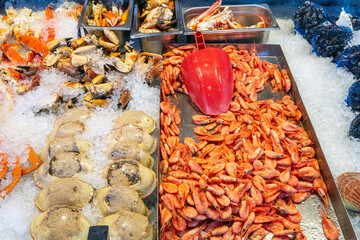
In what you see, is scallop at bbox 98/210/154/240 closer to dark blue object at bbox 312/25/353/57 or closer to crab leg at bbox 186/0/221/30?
crab leg at bbox 186/0/221/30

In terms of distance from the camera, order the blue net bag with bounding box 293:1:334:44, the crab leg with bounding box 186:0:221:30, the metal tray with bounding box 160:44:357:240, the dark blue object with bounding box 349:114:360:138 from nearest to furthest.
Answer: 1. the metal tray with bounding box 160:44:357:240
2. the dark blue object with bounding box 349:114:360:138
3. the blue net bag with bounding box 293:1:334:44
4. the crab leg with bounding box 186:0:221:30

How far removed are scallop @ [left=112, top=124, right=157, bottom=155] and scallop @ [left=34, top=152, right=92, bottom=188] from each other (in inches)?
10.9

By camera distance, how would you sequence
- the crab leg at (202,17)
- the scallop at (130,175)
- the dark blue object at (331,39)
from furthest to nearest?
the crab leg at (202,17), the dark blue object at (331,39), the scallop at (130,175)

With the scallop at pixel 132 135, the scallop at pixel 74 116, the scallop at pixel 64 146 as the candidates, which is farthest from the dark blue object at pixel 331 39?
the scallop at pixel 64 146

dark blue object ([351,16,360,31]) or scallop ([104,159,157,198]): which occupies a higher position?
dark blue object ([351,16,360,31])

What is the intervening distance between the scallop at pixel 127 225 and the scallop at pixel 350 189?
4.46ft

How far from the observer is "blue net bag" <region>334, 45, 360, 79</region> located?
2.36 meters

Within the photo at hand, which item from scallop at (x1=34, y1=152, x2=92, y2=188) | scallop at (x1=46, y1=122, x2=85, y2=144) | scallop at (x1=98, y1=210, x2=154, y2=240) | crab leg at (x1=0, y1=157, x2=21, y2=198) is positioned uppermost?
Result: scallop at (x1=46, y1=122, x2=85, y2=144)

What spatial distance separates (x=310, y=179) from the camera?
182 centimetres

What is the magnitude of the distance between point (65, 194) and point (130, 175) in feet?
1.22

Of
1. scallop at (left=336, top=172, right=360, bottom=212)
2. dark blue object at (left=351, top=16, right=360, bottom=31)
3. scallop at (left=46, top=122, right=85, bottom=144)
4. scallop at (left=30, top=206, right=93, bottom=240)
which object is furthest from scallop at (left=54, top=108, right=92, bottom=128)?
dark blue object at (left=351, top=16, right=360, bottom=31)

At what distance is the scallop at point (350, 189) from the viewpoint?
173 centimetres

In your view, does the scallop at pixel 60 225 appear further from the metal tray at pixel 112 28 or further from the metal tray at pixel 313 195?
the metal tray at pixel 112 28

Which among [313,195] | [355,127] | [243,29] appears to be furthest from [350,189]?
[243,29]
